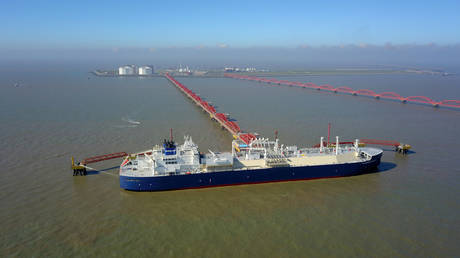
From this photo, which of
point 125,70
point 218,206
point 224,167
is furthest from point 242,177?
point 125,70

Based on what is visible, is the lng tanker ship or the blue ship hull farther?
the lng tanker ship

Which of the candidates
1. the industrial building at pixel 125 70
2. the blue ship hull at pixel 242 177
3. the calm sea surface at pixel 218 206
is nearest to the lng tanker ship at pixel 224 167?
the blue ship hull at pixel 242 177

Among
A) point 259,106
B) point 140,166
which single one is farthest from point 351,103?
point 140,166

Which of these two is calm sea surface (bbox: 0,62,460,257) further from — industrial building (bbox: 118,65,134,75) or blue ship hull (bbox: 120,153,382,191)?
industrial building (bbox: 118,65,134,75)

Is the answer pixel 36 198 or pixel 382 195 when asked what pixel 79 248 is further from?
pixel 382 195

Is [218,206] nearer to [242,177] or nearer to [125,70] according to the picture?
[242,177]

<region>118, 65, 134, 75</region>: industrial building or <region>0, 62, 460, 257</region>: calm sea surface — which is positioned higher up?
<region>118, 65, 134, 75</region>: industrial building

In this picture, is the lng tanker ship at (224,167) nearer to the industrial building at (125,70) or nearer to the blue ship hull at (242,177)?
the blue ship hull at (242,177)

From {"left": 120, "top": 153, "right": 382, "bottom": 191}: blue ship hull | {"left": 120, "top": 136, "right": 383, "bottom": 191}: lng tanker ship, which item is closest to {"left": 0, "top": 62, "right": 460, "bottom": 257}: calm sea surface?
{"left": 120, "top": 153, "right": 382, "bottom": 191}: blue ship hull
